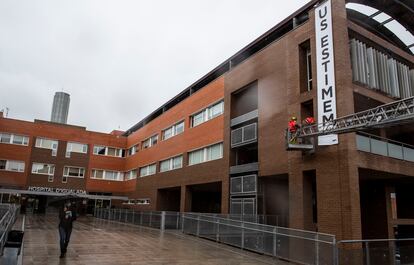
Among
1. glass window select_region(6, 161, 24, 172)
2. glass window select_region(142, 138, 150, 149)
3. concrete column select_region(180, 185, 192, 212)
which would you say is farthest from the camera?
glass window select_region(142, 138, 150, 149)

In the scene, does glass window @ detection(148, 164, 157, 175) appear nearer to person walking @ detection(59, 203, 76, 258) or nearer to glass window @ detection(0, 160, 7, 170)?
glass window @ detection(0, 160, 7, 170)

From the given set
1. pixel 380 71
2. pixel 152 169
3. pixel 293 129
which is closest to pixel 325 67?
pixel 293 129

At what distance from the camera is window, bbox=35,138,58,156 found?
4136 cm

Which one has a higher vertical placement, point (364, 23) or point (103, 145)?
point (364, 23)

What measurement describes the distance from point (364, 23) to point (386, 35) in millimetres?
2290

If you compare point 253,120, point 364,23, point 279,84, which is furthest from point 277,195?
point 364,23

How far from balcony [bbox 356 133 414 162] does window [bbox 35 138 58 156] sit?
119ft

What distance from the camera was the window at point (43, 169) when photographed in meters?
40.5

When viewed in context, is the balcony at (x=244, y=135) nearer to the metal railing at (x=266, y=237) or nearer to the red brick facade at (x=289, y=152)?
the red brick facade at (x=289, y=152)

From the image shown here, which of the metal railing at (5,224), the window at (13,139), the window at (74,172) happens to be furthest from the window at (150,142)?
the metal railing at (5,224)

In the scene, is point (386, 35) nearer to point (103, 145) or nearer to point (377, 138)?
point (377, 138)

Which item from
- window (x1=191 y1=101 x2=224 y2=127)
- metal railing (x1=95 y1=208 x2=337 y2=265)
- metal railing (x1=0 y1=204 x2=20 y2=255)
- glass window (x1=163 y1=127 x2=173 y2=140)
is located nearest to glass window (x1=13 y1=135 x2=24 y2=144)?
glass window (x1=163 y1=127 x2=173 y2=140)

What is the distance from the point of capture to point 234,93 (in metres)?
24.7

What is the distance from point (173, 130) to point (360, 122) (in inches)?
892
